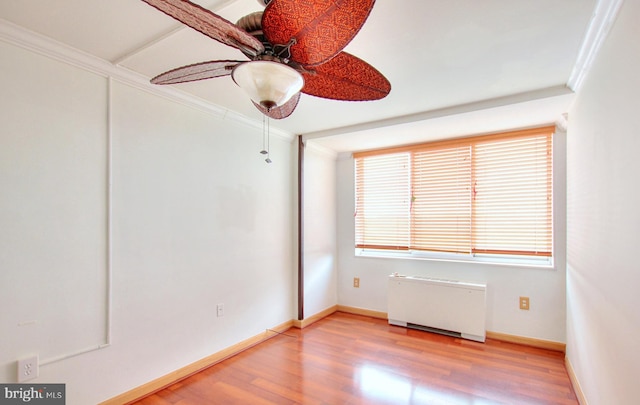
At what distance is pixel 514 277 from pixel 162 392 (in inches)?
126

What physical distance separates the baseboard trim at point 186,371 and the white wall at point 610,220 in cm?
251

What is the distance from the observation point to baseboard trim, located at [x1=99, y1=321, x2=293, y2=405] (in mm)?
2047

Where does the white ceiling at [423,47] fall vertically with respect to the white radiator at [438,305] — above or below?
above

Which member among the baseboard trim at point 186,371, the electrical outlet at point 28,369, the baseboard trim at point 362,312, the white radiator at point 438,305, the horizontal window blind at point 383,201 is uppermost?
the horizontal window blind at point 383,201

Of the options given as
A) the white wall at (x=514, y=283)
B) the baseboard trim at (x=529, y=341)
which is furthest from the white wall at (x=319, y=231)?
the baseboard trim at (x=529, y=341)

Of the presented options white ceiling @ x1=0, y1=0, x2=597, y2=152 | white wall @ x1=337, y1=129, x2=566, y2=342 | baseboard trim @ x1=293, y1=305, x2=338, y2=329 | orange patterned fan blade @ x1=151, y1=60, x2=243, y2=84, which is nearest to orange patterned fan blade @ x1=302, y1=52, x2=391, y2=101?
orange patterned fan blade @ x1=151, y1=60, x2=243, y2=84

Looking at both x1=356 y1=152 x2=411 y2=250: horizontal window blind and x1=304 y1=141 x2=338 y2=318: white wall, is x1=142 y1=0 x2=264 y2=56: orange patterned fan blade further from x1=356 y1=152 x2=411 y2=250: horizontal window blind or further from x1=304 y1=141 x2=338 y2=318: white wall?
x1=356 y1=152 x2=411 y2=250: horizontal window blind

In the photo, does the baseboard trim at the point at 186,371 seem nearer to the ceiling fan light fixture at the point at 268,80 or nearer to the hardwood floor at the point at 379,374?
the hardwood floor at the point at 379,374

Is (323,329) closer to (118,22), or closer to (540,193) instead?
(540,193)

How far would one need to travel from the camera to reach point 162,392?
2191mm

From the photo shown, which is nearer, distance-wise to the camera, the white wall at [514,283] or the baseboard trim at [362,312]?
the white wall at [514,283]
